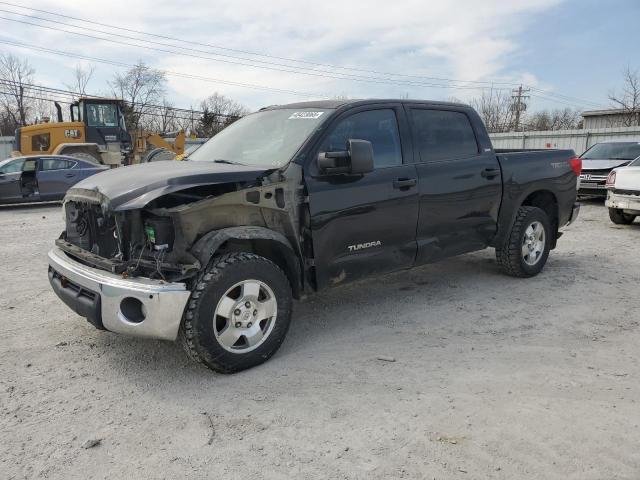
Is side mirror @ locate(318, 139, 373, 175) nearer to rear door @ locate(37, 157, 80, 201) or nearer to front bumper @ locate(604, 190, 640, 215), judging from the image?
front bumper @ locate(604, 190, 640, 215)

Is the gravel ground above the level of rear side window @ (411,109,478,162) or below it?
below

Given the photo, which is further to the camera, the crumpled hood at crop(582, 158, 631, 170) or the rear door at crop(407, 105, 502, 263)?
the crumpled hood at crop(582, 158, 631, 170)

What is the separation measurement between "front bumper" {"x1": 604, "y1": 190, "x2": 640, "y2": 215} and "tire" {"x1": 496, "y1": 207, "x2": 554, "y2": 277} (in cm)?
420

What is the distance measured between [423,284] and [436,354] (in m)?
1.91

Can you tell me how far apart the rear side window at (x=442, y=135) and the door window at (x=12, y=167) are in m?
11.8

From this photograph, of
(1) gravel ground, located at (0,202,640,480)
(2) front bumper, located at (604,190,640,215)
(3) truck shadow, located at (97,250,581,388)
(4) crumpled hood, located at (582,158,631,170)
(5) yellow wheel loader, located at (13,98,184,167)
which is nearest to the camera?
(1) gravel ground, located at (0,202,640,480)

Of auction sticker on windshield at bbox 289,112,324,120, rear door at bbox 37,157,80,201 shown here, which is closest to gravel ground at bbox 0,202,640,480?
auction sticker on windshield at bbox 289,112,324,120

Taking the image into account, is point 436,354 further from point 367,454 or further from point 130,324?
point 130,324

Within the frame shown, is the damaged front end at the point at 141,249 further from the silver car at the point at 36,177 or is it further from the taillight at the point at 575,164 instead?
the silver car at the point at 36,177

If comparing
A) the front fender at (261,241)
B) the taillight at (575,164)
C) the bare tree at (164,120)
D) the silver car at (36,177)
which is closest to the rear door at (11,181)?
the silver car at (36,177)

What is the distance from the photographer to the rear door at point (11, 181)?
12633 millimetres

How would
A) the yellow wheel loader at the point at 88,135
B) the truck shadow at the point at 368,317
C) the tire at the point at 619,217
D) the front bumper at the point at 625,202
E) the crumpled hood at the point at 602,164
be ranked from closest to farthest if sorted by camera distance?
the truck shadow at the point at 368,317 < the front bumper at the point at 625,202 < the tire at the point at 619,217 < the crumpled hood at the point at 602,164 < the yellow wheel loader at the point at 88,135

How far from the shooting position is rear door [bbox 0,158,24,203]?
1263 centimetres

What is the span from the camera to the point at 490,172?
17.1 feet
